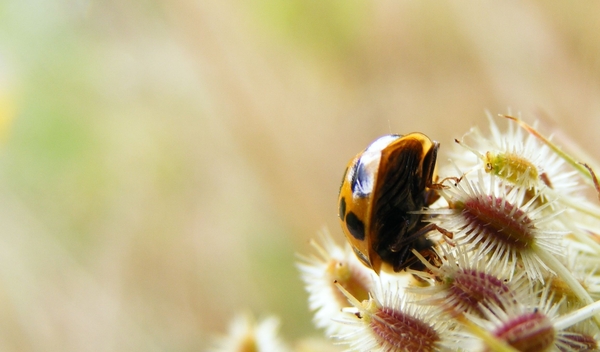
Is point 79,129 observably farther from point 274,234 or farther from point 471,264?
point 471,264

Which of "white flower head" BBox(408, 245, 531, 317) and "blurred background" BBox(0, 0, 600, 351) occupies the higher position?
"blurred background" BBox(0, 0, 600, 351)

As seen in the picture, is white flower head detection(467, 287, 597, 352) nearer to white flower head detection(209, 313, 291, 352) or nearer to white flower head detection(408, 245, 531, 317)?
white flower head detection(408, 245, 531, 317)

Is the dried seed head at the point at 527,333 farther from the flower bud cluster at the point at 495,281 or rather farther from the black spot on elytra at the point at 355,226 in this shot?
the black spot on elytra at the point at 355,226

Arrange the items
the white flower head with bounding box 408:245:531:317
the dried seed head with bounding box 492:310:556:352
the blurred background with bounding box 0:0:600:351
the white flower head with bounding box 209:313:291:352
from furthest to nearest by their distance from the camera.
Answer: the blurred background with bounding box 0:0:600:351
the white flower head with bounding box 209:313:291:352
the white flower head with bounding box 408:245:531:317
the dried seed head with bounding box 492:310:556:352

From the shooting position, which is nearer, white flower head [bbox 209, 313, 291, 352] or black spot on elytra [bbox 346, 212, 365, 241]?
black spot on elytra [bbox 346, 212, 365, 241]

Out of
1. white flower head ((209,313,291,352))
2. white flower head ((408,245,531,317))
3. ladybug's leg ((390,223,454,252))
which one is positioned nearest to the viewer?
white flower head ((408,245,531,317))

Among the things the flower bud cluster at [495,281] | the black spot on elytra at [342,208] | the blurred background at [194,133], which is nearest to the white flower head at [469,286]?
the flower bud cluster at [495,281]

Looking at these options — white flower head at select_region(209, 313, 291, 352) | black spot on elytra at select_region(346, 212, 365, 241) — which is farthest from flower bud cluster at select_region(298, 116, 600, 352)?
white flower head at select_region(209, 313, 291, 352)
